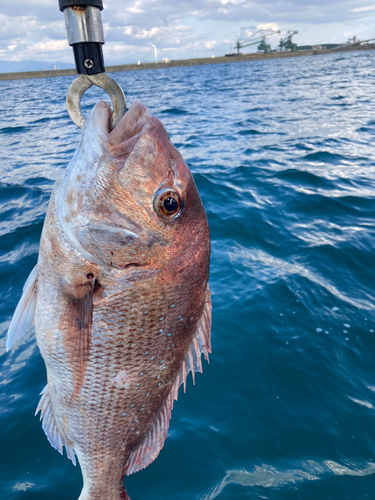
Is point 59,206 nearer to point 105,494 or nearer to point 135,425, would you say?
point 135,425

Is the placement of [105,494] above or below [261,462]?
above

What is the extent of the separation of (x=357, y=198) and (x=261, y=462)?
648 cm

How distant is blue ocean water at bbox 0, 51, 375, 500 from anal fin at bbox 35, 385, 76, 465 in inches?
50.2

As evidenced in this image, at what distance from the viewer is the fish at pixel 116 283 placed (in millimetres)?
1625

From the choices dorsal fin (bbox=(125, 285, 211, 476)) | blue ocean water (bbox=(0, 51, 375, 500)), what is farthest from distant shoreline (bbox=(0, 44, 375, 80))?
dorsal fin (bbox=(125, 285, 211, 476))

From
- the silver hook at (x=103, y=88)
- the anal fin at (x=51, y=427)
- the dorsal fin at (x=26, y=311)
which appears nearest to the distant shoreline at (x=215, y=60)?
the silver hook at (x=103, y=88)

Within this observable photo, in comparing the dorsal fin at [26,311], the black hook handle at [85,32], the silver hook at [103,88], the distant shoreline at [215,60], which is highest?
the distant shoreline at [215,60]

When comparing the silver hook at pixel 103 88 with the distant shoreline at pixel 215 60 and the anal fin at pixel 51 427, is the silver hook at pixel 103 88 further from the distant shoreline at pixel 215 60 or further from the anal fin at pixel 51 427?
the distant shoreline at pixel 215 60

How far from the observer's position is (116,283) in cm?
166

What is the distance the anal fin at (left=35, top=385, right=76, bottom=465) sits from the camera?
1.96 m

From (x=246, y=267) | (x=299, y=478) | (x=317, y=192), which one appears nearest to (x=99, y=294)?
(x=299, y=478)

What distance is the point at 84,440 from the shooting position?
1860 mm

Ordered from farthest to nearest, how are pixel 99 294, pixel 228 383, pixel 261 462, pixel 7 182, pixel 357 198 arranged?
1. pixel 7 182
2. pixel 357 198
3. pixel 228 383
4. pixel 261 462
5. pixel 99 294

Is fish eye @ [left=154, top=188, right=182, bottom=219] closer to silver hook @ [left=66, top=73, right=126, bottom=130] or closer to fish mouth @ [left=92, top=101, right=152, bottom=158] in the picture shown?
fish mouth @ [left=92, top=101, right=152, bottom=158]
